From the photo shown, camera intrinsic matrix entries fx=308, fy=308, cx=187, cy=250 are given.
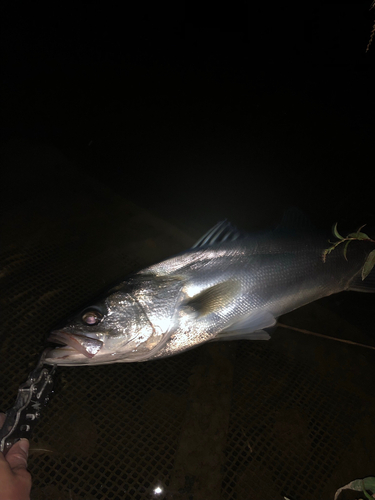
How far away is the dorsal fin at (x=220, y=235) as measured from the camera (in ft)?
8.34

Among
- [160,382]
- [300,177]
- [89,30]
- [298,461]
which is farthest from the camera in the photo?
[89,30]

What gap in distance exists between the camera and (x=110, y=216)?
3445 mm

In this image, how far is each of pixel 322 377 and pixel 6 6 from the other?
831cm

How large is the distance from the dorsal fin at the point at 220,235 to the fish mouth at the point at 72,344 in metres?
1.09

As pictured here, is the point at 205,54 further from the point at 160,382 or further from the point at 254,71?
the point at 160,382

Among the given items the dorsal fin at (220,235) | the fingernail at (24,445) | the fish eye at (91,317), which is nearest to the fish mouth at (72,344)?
the fish eye at (91,317)

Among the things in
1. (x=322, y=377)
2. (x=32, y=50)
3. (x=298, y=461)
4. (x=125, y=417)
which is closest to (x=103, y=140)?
(x=32, y=50)

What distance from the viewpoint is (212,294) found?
93.4 inches

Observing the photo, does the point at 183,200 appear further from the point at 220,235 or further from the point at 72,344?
the point at 72,344

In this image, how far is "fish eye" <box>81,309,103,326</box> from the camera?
2031 millimetres

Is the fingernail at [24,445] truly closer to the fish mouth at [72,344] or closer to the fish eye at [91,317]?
the fish mouth at [72,344]

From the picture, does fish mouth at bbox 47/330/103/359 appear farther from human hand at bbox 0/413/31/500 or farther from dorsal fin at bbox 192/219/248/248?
dorsal fin at bbox 192/219/248/248

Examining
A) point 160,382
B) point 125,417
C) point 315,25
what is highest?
point 315,25

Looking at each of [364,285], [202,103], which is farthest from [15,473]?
[202,103]
